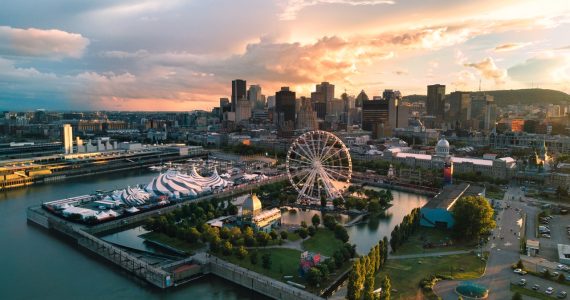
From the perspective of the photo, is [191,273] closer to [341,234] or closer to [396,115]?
[341,234]

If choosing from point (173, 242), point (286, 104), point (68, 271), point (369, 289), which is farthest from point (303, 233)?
point (286, 104)

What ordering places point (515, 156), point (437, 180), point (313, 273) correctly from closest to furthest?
point (313, 273)
point (437, 180)
point (515, 156)

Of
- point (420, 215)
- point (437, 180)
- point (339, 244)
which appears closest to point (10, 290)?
point (339, 244)

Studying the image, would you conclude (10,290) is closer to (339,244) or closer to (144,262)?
(144,262)

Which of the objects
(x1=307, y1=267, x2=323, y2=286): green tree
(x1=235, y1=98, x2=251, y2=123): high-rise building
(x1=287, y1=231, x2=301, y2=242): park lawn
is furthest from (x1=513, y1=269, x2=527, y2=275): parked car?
(x1=235, y1=98, x2=251, y2=123): high-rise building

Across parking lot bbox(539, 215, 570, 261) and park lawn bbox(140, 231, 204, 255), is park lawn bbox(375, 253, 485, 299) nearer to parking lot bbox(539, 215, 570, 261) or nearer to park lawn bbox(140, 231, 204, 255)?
parking lot bbox(539, 215, 570, 261)

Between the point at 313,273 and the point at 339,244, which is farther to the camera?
the point at 339,244

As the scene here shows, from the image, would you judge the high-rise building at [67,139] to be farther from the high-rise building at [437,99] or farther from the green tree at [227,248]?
the high-rise building at [437,99]

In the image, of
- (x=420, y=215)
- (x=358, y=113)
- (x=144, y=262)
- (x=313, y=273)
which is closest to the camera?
(x=313, y=273)

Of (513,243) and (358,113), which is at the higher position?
(358,113)
